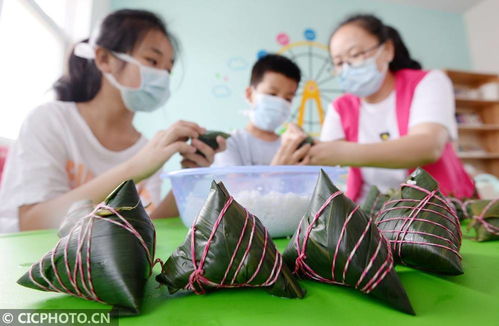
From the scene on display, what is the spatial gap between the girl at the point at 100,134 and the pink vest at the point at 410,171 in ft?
2.33

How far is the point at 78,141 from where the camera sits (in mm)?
1062

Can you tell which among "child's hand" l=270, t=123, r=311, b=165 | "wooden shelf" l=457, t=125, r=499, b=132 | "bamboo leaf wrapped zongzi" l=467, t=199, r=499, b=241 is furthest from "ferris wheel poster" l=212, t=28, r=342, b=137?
"bamboo leaf wrapped zongzi" l=467, t=199, r=499, b=241

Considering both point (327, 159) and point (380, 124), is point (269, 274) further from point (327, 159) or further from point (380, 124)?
point (380, 124)

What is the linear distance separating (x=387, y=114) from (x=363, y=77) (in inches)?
7.6

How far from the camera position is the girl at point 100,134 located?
2.77 ft

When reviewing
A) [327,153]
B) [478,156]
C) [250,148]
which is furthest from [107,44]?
[478,156]

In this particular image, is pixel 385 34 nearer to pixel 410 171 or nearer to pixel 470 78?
pixel 410 171

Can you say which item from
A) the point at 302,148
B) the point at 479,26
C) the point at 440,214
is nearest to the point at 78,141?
the point at 302,148

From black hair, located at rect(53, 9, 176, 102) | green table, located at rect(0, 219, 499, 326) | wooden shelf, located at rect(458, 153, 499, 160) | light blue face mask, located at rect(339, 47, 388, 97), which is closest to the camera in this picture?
green table, located at rect(0, 219, 499, 326)

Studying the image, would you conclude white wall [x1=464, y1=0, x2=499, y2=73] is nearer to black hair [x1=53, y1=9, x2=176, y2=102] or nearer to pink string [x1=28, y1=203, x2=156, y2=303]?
black hair [x1=53, y1=9, x2=176, y2=102]

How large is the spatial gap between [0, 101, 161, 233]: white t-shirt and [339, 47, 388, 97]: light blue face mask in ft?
3.24

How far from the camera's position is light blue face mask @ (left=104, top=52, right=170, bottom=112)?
3.63 feet

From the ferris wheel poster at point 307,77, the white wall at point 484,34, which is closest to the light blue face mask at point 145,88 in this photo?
the ferris wheel poster at point 307,77

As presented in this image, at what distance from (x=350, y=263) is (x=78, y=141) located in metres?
1.08
